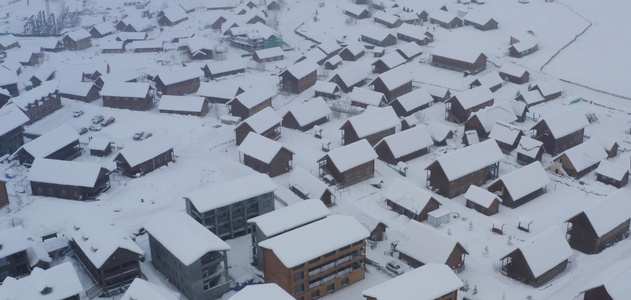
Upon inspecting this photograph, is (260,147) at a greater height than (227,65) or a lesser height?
greater

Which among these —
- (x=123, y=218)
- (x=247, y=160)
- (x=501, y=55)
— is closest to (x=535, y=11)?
(x=501, y=55)

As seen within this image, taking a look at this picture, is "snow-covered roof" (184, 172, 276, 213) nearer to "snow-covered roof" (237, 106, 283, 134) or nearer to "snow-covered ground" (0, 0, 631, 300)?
"snow-covered ground" (0, 0, 631, 300)

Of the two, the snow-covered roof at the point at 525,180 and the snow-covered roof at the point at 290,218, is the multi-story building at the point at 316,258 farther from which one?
the snow-covered roof at the point at 525,180

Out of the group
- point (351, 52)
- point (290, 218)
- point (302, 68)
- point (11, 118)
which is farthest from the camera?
point (351, 52)

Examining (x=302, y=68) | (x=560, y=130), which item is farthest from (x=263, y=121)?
(x=560, y=130)

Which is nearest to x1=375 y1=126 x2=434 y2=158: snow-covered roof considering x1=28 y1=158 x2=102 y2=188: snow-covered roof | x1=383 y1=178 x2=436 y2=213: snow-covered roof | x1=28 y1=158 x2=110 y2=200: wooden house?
x1=383 y1=178 x2=436 y2=213: snow-covered roof

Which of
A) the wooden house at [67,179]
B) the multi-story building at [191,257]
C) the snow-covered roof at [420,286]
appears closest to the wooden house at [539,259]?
the snow-covered roof at [420,286]

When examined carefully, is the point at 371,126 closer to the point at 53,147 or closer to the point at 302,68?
the point at 302,68
